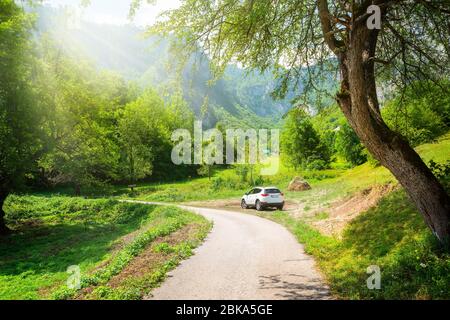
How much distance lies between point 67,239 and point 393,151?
21261mm

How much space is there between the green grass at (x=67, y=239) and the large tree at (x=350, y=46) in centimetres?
799

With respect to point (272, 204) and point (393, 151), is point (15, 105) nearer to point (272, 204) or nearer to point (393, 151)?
point (272, 204)

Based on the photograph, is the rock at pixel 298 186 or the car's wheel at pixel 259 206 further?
the rock at pixel 298 186

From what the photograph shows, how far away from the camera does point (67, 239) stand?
74.1 feet

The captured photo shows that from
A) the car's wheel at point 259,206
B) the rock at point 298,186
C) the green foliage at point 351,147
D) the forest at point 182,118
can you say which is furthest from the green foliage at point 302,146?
the car's wheel at point 259,206

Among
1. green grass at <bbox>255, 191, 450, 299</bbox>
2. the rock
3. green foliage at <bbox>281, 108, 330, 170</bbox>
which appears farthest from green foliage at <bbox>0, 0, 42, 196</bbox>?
green foliage at <bbox>281, 108, 330, 170</bbox>

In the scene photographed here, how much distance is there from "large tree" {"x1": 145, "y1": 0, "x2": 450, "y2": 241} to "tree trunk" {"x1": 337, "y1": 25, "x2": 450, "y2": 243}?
0.06 ft

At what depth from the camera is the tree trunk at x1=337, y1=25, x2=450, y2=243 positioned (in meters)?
7.39

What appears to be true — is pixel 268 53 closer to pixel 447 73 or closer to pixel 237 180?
pixel 447 73

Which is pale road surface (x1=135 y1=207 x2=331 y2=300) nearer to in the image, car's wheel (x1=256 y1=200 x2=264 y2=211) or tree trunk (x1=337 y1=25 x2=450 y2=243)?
tree trunk (x1=337 y1=25 x2=450 y2=243)

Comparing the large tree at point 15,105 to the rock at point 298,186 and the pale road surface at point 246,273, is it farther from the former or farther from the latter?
the rock at point 298,186

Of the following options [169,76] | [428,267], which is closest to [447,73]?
[428,267]

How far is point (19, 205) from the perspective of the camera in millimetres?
35688

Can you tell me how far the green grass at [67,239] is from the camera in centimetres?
1320
